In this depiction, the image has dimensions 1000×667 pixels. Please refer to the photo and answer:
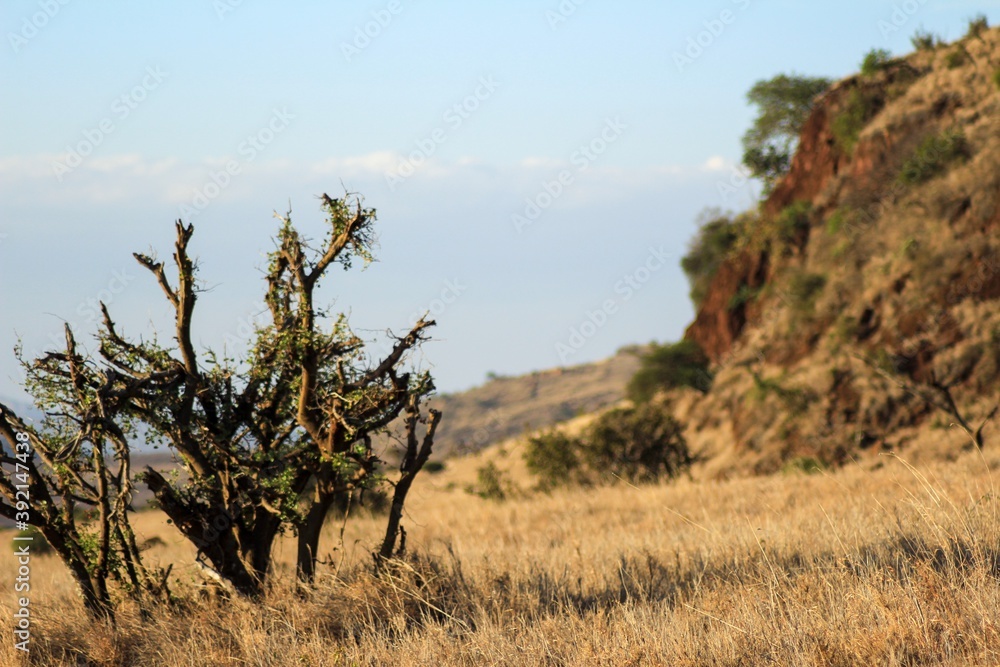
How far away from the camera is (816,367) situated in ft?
93.1

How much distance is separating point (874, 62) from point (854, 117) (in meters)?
2.85

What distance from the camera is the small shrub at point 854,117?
3528 centimetres

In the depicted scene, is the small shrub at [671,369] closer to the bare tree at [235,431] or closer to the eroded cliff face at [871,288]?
the eroded cliff face at [871,288]

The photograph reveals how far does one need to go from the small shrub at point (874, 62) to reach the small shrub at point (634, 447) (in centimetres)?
2080

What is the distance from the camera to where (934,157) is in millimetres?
29562

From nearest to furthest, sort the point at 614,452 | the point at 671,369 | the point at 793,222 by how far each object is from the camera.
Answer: the point at 614,452
the point at 793,222
the point at 671,369

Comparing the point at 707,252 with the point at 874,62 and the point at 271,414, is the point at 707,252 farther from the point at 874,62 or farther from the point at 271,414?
the point at 271,414

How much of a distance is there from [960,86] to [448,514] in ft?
86.5

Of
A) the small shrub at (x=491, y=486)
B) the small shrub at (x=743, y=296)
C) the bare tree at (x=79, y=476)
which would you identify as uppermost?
the small shrub at (x=743, y=296)

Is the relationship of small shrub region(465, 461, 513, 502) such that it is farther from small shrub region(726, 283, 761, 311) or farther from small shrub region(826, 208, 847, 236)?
small shrub region(826, 208, 847, 236)

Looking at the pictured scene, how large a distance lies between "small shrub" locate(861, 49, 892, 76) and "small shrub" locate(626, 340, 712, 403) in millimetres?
13157

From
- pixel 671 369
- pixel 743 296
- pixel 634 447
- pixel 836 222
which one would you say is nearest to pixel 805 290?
pixel 836 222

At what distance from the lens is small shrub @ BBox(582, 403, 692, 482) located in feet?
76.2

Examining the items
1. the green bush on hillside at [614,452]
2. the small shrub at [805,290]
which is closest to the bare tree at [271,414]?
the green bush on hillside at [614,452]
